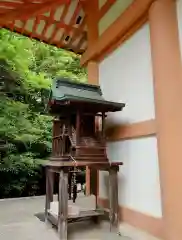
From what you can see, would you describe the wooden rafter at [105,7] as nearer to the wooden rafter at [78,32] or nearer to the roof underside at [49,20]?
the roof underside at [49,20]

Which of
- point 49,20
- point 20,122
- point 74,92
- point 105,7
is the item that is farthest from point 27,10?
point 20,122

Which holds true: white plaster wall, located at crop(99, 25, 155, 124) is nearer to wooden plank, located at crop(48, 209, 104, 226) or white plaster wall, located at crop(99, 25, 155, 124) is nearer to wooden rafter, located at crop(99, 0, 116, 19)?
wooden rafter, located at crop(99, 0, 116, 19)

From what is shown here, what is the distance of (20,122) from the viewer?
5.33 m

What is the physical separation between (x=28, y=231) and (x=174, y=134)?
1.77 metres

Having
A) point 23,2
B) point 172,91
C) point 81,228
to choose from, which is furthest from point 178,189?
point 23,2

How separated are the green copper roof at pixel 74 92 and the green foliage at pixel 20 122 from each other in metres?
2.81


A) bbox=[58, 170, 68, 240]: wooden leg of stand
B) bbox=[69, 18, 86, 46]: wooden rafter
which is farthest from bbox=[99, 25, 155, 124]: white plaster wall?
bbox=[69, 18, 86, 46]: wooden rafter

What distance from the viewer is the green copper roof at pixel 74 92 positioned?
7.61 feet

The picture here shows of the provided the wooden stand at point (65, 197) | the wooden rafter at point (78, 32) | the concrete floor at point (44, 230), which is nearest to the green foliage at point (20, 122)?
the wooden rafter at point (78, 32)

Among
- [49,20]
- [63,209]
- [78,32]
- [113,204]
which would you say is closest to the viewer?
[63,209]

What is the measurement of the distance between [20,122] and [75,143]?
10.6 ft

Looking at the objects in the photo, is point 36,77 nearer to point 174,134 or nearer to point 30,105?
point 30,105

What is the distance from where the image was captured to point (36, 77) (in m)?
6.03

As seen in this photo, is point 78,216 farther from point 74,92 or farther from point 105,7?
point 105,7
